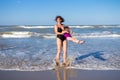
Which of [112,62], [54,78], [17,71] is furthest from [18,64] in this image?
[112,62]

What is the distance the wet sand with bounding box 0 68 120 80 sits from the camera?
652 centimetres

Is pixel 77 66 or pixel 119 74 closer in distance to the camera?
pixel 119 74

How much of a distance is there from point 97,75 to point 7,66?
3.21m

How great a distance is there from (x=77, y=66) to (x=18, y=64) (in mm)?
2075

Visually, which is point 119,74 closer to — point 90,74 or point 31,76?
point 90,74

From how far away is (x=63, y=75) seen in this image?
265 inches

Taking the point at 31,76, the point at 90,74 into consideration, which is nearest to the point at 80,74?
the point at 90,74

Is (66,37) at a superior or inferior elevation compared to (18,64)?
superior

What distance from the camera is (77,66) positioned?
Result: 8.19m

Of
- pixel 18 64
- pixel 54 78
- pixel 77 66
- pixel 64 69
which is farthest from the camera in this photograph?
pixel 18 64

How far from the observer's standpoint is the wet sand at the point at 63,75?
21.4 feet

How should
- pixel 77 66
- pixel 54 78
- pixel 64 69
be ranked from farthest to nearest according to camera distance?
pixel 77 66 → pixel 64 69 → pixel 54 78

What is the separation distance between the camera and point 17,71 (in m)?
7.54

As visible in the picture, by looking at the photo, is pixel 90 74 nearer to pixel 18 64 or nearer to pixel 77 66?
pixel 77 66
